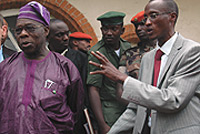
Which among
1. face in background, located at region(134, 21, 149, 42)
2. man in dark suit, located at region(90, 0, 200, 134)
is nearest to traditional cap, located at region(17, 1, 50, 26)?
man in dark suit, located at region(90, 0, 200, 134)

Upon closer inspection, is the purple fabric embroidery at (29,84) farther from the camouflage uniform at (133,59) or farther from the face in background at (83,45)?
the face in background at (83,45)

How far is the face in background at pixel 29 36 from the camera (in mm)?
3061

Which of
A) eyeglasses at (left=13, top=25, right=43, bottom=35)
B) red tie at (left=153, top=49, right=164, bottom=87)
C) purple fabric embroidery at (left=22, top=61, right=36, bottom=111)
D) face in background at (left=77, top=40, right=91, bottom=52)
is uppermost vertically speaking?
eyeglasses at (left=13, top=25, right=43, bottom=35)

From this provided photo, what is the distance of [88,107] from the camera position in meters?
3.96

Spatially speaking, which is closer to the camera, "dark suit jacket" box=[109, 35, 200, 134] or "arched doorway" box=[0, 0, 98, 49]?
"dark suit jacket" box=[109, 35, 200, 134]

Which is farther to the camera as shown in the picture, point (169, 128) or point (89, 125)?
point (89, 125)

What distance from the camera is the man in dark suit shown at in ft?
7.91

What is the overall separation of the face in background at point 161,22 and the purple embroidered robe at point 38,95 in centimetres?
85

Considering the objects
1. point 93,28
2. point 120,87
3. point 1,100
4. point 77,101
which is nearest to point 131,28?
point 93,28

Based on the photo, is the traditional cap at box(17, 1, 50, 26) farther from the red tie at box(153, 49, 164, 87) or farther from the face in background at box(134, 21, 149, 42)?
the face in background at box(134, 21, 149, 42)

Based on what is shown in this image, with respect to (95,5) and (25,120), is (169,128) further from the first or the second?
(95,5)

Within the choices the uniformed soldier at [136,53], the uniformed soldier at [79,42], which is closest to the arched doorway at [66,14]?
the uniformed soldier at [79,42]

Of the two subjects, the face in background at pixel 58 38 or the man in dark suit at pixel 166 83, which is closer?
the man in dark suit at pixel 166 83

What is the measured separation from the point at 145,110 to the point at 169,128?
1.02 feet
